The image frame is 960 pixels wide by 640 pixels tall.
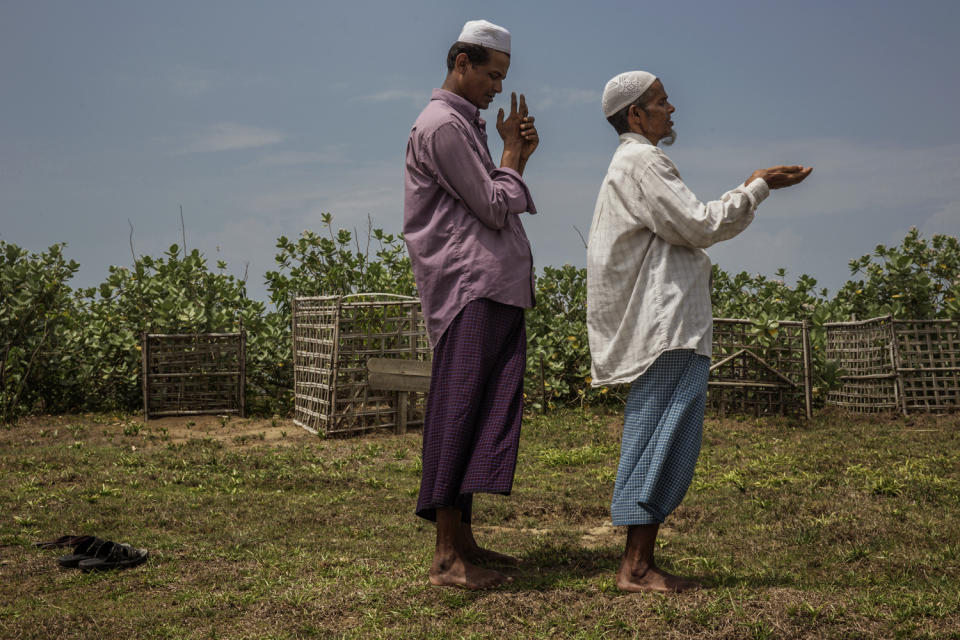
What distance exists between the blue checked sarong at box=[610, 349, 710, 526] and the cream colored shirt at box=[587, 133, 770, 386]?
Answer: 0.22ft

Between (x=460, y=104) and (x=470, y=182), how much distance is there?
0.38 metres

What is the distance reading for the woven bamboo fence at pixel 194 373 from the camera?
999cm

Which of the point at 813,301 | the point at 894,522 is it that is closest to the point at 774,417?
the point at 813,301

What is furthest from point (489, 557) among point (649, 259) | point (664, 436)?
point (649, 259)

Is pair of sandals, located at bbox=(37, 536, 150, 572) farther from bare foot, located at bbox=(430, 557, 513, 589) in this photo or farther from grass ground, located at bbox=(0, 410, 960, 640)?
bare foot, located at bbox=(430, 557, 513, 589)

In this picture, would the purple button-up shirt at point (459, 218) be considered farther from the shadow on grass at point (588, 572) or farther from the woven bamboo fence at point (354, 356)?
the woven bamboo fence at point (354, 356)

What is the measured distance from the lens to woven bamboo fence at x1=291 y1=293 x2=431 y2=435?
8.63 metres

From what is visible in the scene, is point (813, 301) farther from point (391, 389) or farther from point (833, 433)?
point (391, 389)

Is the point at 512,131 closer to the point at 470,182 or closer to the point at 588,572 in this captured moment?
the point at 470,182

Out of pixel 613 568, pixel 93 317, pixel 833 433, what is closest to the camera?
→ pixel 613 568

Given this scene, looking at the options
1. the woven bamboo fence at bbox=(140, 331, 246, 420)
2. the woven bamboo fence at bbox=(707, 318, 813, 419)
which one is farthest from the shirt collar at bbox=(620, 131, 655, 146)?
the woven bamboo fence at bbox=(140, 331, 246, 420)

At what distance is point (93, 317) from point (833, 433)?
28.5 ft

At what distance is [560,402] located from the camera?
10.0 meters

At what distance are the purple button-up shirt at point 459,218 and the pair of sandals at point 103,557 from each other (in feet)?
6.12
